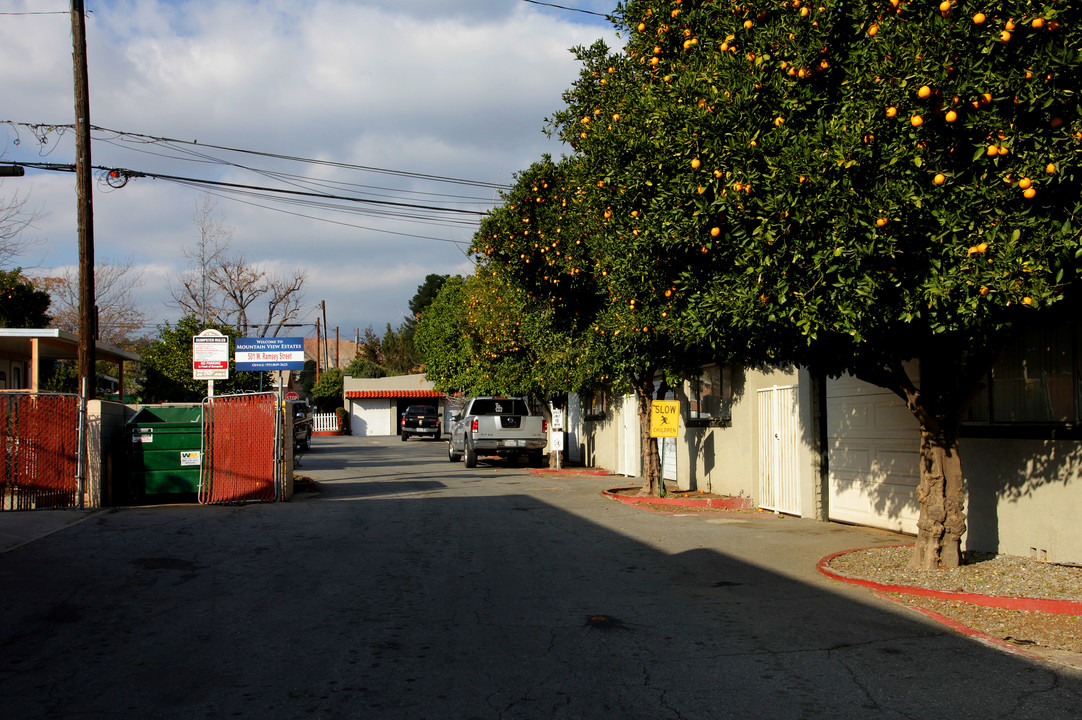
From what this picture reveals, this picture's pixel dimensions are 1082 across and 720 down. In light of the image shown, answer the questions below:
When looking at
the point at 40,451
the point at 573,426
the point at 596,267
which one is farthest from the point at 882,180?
the point at 573,426

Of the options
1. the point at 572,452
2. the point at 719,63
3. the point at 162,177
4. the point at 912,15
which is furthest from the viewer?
the point at 572,452

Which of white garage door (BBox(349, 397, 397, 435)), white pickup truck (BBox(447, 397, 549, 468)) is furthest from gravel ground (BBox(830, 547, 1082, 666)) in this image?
white garage door (BBox(349, 397, 397, 435))

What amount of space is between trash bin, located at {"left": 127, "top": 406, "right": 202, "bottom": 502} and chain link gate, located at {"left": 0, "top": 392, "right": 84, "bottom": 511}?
0.98 m

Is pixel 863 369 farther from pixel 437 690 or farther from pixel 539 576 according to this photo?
pixel 437 690

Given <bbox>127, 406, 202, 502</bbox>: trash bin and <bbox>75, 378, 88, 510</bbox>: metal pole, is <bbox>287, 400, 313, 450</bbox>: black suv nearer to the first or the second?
<bbox>127, 406, 202, 502</bbox>: trash bin

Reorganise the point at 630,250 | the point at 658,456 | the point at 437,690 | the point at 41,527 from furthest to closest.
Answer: the point at 658,456, the point at 41,527, the point at 630,250, the point at 437,690

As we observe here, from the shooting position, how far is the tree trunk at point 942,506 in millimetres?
8188

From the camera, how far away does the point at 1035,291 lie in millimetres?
5953

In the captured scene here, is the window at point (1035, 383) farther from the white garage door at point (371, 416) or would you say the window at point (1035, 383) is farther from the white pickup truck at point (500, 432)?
the white garage door at point (371, 416)

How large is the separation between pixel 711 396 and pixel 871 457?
17.7ft

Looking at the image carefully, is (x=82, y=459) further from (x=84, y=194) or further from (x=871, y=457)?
(x=871, y=457)

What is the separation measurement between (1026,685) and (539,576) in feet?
15.1

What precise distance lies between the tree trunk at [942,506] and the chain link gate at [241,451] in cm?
1100

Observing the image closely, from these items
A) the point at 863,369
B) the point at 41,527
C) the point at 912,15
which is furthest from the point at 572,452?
the point at 912,15
